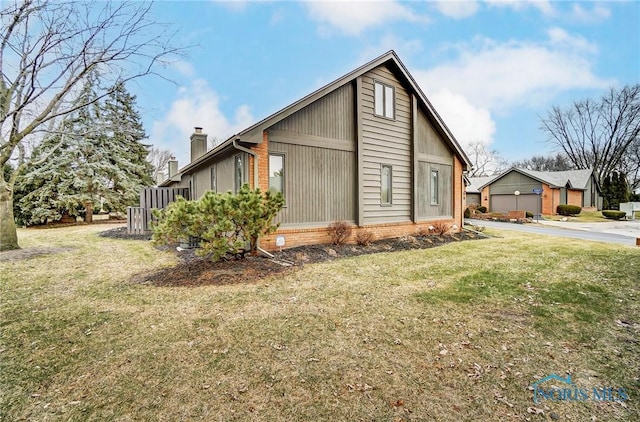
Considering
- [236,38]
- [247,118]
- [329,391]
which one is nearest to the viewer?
[329,391]

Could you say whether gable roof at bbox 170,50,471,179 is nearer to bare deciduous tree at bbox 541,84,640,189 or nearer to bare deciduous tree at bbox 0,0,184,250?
bare deciduous tree at bbox 0,0,184,250

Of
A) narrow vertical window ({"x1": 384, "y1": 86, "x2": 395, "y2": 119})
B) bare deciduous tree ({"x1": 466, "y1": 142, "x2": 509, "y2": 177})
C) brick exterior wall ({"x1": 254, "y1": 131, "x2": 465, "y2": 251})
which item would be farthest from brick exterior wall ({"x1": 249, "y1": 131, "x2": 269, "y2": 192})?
bare deciduous tree ({"x1": 466, "y1": 142, "x2": 509, "y2": 177})

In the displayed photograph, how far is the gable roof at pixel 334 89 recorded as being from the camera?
8125 mm

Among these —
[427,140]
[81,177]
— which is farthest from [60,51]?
[81,177]

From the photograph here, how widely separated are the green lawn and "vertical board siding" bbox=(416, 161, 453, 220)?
21.5 feet

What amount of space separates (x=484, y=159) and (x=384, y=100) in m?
48.2

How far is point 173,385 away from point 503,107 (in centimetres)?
3355

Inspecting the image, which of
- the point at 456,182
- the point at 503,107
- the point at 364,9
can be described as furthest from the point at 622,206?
the point at 364,9

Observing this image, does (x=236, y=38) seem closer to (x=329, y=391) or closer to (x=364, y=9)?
(x=364, y=9)

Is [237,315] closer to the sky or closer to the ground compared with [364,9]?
closer to the ground

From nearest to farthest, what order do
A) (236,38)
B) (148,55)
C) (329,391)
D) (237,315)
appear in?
(329,391), (237,315), (148,55), (236,38)

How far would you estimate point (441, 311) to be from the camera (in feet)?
15.1

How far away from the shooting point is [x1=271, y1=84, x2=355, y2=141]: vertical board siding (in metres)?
9.16

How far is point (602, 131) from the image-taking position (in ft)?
129
